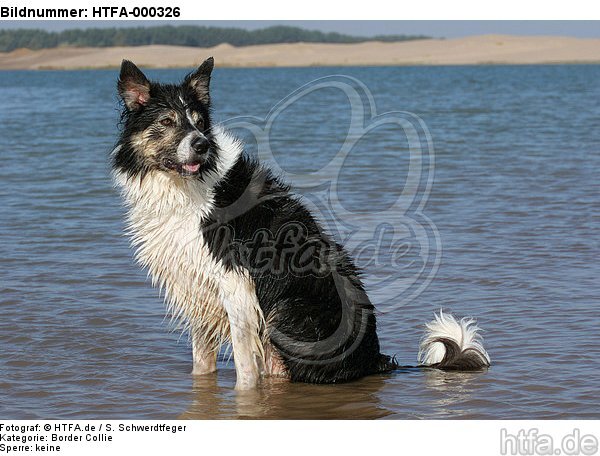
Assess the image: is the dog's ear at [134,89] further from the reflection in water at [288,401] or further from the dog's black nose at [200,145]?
the reflection in water at [288,401]

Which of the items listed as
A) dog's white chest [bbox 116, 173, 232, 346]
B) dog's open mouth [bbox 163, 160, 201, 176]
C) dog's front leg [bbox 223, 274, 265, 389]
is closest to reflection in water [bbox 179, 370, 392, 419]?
dog's front leg [bbox 223, 274, 265, 389]

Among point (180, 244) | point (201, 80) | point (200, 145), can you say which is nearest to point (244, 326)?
point (180, 244)

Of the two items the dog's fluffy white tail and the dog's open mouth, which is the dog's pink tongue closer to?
the dog's open mouth

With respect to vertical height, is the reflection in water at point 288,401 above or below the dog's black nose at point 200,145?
below

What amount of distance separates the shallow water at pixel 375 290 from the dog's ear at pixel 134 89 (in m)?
1.98

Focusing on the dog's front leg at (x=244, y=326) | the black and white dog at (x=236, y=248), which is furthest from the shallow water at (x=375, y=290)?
the black and white dog at (x=236, y=248)

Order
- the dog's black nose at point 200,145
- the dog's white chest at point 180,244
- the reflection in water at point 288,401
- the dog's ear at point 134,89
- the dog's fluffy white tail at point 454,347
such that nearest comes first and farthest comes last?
the reflection in water at point 288,401 < the dog's black nose at point 200,145 < the dog's ear at point 134,89 < the dog's white chest at point 180,244 < the dog's fluffy white tail at point 454,347

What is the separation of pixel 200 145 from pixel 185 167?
197 millimetres

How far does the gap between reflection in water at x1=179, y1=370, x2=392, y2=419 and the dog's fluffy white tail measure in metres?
0.44

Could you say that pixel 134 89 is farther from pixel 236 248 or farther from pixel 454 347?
pixel 454 347

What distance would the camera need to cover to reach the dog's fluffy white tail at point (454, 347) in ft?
21.5

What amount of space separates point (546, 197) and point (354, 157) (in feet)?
16.8

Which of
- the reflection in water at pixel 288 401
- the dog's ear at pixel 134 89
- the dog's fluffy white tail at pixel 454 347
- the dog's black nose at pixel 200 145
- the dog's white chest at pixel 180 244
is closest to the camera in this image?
the reflection in water at pixel 288 401

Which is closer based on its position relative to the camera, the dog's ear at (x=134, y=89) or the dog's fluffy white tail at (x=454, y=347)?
the dog's ear at (x=134, y=89)
